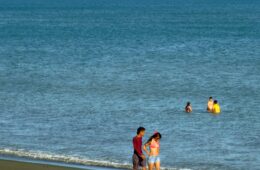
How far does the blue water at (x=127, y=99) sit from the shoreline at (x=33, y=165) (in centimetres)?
111

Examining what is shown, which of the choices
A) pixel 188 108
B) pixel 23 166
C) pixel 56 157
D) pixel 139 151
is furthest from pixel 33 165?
pixel 188 108

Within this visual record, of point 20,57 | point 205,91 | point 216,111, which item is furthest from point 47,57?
point 216,111

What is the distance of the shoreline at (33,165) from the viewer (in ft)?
82.4

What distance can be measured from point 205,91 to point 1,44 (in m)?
45.0

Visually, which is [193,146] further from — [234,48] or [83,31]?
[83,31]

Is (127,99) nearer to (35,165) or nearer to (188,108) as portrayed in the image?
(188,108)

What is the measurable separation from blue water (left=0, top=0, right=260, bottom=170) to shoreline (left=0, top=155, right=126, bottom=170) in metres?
1.11

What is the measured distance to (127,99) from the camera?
44.5 metres

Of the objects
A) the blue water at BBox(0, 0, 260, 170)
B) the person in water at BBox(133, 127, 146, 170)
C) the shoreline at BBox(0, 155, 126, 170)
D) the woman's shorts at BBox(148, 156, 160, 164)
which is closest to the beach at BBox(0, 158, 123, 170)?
the shoreline at BBox(0, 155, 126, 170)

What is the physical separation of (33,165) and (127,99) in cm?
1912

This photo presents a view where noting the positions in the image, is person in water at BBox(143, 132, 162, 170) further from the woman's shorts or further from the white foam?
the white foam

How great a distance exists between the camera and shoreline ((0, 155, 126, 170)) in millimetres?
25109

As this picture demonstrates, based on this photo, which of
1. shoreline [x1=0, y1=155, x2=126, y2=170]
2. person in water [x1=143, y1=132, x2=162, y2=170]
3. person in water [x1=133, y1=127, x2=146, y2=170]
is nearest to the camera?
person in water [x1=133, y1=127, x2=146, y2=170]

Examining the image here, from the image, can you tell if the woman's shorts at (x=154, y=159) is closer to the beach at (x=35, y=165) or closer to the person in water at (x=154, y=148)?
the person in water at (x=154, y=148)
